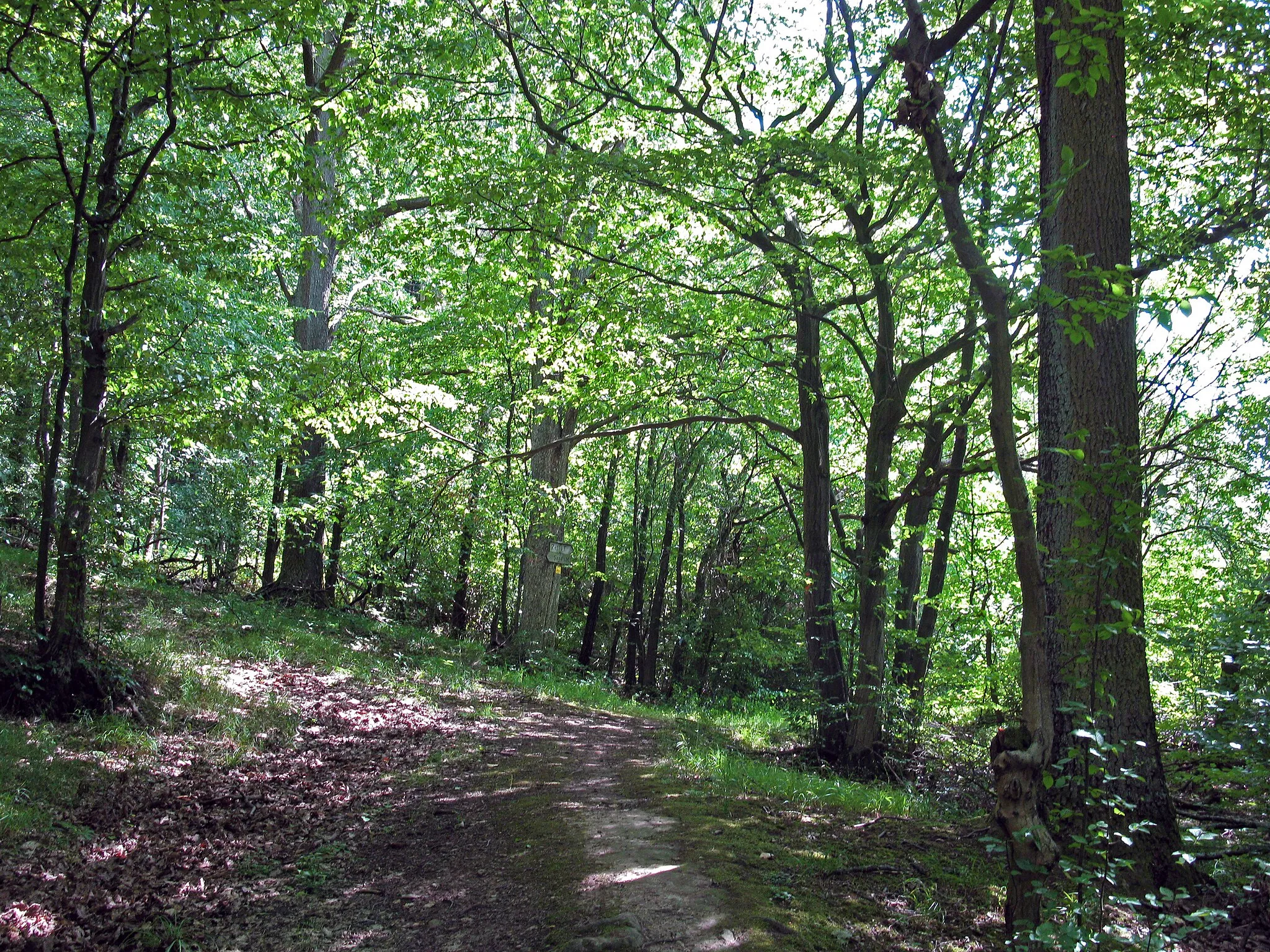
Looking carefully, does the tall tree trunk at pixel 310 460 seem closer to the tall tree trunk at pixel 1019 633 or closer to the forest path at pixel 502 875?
the forest path at pixel 502 875

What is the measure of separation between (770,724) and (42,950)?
10.3 meters

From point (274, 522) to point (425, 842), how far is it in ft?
42.1

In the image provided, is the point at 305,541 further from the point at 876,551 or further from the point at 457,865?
the point at 457,865

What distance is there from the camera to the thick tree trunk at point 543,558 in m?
15.6

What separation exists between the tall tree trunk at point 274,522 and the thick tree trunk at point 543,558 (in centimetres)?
Result: 459

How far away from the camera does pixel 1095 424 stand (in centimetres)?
471

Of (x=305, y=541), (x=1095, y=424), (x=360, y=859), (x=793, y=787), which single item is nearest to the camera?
(x=1095, y=424)

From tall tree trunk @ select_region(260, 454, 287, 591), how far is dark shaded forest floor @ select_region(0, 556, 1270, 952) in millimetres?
6665

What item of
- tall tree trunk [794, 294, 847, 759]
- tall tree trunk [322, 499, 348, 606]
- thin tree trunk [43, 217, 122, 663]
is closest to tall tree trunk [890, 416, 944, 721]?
tall tree trunk [794, 294, 847, 759]

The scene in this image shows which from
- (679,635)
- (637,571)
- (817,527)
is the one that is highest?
(817,527)

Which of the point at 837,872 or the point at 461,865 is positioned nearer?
the point at 837,872

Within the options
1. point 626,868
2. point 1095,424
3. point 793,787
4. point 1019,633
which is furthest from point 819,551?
point 1019,633

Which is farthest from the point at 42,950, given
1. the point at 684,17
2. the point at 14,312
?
the point at 684,17

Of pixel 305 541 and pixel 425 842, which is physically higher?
pixel 305 541
